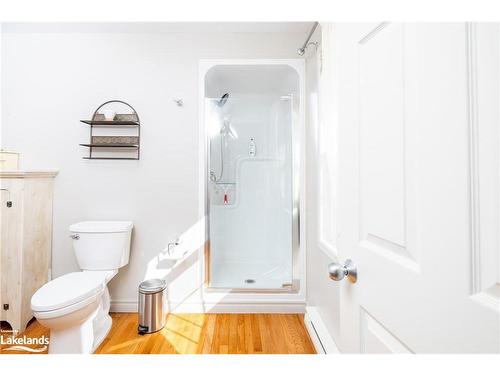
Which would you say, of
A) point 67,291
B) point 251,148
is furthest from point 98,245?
point 251,148

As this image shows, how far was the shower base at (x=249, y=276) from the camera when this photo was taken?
2.25 m

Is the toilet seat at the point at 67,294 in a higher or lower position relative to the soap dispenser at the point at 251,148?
lower

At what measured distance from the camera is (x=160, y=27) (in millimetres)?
2084

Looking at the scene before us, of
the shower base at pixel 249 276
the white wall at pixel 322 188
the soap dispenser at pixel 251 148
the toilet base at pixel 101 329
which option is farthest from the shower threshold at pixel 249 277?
the soap dispenser at pixel 251 148

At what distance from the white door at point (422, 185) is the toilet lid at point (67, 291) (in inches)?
57.4

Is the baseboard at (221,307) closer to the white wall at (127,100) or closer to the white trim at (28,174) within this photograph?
the white wall at (127,100)

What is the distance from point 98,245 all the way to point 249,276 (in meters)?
1.27

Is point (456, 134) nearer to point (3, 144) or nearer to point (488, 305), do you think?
point (488, 305)

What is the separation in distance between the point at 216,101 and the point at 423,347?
2187 mm

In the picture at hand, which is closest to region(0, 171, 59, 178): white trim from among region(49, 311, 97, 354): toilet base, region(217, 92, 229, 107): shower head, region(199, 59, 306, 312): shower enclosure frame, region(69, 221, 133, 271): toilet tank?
region(69, 221, 133, 271): toilet tank

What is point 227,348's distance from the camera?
5.48 feet

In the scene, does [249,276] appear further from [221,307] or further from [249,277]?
[221,307]

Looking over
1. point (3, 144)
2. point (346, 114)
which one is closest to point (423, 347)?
point (346, 114)

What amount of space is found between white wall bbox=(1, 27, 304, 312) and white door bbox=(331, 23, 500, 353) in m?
1.65
